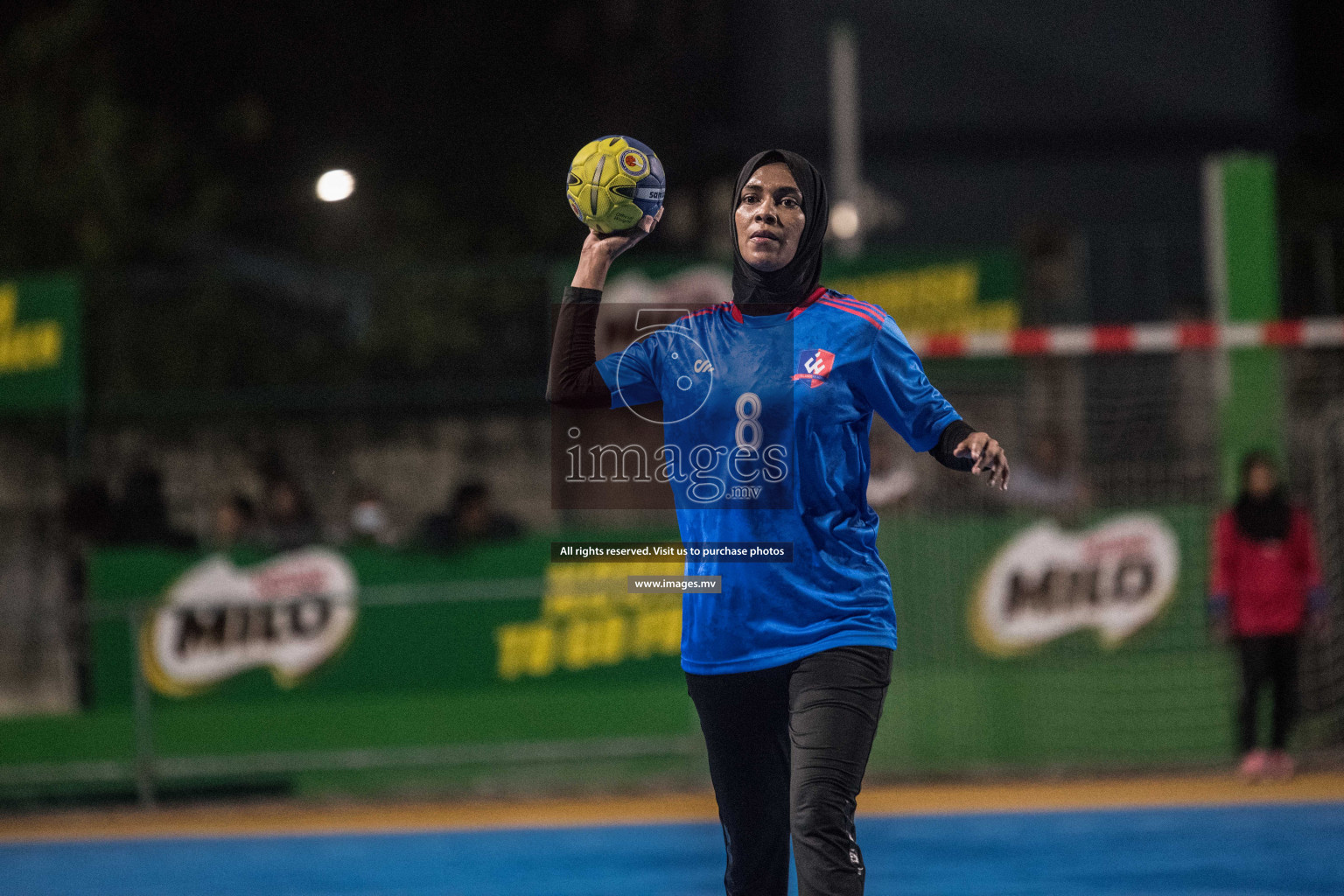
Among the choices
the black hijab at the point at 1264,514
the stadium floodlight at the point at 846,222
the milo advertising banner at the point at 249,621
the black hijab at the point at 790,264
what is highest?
the stadium floodlight at the point at 846,222

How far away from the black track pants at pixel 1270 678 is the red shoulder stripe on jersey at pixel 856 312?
25.8 ft

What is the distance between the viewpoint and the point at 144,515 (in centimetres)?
1243

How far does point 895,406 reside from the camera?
4.43 metres

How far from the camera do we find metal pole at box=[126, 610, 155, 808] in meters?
11.6

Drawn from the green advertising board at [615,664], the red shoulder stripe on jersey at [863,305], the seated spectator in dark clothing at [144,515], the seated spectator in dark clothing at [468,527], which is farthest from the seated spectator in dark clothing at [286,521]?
the red shoulder stripe on jersey at [863,305]

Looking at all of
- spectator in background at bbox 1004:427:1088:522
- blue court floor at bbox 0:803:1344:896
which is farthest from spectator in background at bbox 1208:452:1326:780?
blue court floor at bbox 0:803:1344:896

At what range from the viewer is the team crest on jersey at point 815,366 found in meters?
4.33

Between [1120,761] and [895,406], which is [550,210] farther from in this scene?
[895,406]

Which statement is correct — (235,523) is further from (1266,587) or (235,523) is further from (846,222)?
(1266,587)

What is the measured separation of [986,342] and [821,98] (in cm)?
1139

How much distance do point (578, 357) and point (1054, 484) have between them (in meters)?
8.01

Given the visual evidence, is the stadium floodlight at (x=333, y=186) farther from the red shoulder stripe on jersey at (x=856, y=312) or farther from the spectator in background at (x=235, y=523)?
the spectator in background at (x=235, y=523)

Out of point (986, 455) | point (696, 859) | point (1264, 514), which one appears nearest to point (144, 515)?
point (696, 859)

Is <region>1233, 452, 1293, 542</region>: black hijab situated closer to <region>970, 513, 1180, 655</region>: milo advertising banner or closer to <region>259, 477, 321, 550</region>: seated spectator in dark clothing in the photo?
<region>970, 513, 1180, 655</region>: milo advertising banner
